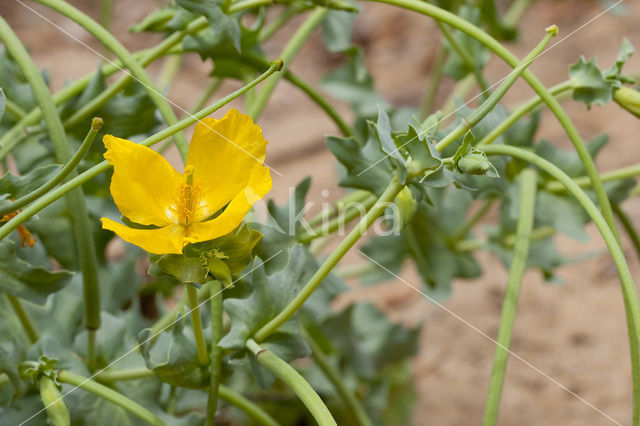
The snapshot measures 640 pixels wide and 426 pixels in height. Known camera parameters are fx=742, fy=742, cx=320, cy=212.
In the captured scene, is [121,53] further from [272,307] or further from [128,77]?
[272,307]

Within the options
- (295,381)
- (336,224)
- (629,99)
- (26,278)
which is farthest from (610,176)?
(26,278)

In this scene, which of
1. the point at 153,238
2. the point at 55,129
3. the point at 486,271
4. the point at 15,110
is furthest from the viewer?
the point at 486,271

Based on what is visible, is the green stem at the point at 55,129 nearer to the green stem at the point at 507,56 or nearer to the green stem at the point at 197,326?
the green stem at the point at 197,326

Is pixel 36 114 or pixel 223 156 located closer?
pixel 223 156

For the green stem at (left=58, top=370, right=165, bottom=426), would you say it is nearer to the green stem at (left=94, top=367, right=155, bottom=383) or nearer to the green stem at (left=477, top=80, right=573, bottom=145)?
the green stem at (left=94, top=367, right=155, bottom=383)

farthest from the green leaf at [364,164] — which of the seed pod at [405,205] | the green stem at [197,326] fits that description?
the green stem at [197,326]

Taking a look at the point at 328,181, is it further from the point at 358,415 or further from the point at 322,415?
the point at 322,415

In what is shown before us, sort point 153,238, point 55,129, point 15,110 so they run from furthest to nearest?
point 15,110 < point 55,129 < point 153,238

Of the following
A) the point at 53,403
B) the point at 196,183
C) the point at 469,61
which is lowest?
the point at 53,403
